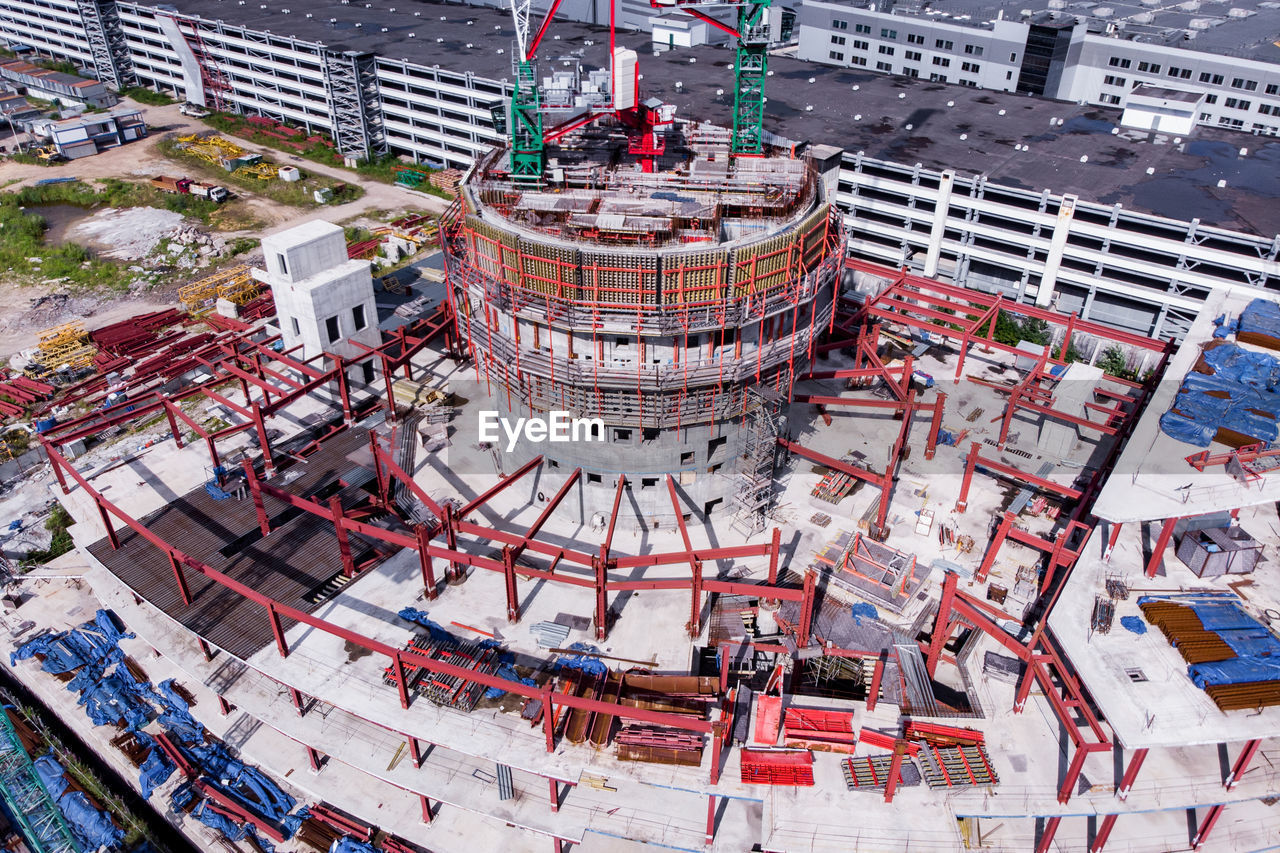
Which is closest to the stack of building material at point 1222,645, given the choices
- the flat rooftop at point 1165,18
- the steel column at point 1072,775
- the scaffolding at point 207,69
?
the steel column at point 1072,775

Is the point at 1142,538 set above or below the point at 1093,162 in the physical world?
below

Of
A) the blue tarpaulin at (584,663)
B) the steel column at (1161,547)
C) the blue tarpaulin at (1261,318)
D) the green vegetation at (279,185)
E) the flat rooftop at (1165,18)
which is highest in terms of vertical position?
the flat rooftop at (1165,18)

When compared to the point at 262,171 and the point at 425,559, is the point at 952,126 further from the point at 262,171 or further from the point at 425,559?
the point at 262,171

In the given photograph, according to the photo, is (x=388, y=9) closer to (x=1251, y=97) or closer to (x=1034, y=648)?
(x=1251, y=97)

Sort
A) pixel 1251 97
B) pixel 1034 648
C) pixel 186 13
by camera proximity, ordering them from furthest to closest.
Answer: pixel 186 13, pixel 1251 97, pixel 1034 648

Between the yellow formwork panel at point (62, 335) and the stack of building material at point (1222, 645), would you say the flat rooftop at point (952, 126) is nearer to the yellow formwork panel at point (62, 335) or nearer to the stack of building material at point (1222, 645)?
the stack of building material at point (1222, 645)

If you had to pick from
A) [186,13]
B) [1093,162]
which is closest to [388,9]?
[186,13]

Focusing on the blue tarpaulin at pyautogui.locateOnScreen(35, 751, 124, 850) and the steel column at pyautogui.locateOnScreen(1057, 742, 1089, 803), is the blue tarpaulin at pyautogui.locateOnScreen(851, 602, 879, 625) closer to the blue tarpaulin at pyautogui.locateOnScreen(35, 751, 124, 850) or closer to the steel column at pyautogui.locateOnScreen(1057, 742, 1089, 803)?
the steel column at pyautogui.locateOnScreen(1057, 742, 1089, 803)
